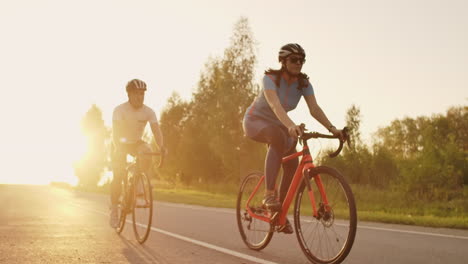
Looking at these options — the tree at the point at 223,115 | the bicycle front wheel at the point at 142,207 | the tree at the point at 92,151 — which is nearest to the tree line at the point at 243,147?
the tree at the point at 223,115

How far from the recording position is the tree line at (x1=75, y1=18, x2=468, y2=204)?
85.3ft

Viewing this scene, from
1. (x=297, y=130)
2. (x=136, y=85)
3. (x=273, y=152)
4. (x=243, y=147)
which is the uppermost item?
(x=243, y=147)

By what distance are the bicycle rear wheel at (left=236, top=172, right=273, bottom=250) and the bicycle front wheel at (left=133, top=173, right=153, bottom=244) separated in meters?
1.26

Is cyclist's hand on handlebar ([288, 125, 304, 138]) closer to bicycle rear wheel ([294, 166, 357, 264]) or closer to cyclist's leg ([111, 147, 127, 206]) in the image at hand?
bicycle rear wheel ([294, 166, 357, 264])

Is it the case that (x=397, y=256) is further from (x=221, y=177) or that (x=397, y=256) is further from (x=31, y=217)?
(x=221, y=177)

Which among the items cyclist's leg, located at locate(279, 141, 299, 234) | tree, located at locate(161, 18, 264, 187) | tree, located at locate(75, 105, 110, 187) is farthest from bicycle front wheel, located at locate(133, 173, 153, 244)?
tree, located at locate(75, 105, 110, 187)

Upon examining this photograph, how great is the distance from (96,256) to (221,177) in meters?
53.4

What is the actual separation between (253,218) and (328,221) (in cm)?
193

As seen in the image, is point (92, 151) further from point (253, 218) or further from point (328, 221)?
point (328, 221)

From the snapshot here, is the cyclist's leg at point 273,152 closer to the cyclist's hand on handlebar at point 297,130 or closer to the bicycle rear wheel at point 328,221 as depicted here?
the bicycle rear wheel at point 328,221

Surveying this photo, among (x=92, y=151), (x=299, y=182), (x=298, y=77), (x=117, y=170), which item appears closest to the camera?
(x=299, y=182)

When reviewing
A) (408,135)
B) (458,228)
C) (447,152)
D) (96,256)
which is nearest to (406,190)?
(447,152)

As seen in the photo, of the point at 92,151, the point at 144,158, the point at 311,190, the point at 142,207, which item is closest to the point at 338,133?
the point at 311,190

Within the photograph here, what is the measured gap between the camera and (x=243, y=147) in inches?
1849
